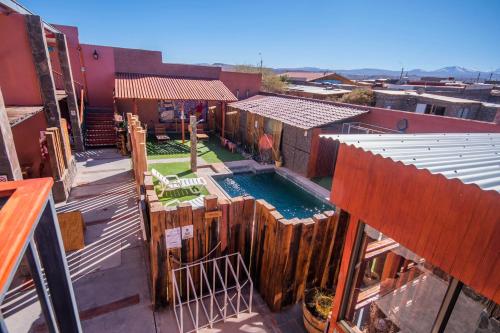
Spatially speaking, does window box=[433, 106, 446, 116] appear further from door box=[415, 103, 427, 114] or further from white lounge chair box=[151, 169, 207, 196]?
white lounge chair box=[151, 169, 207, 196]

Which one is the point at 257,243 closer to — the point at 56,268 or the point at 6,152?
the point at 56,268

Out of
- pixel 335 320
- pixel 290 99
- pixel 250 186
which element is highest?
pixel 290 99

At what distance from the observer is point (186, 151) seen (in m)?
→ 17.0

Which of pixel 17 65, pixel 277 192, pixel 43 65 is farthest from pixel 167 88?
pixel 277 192

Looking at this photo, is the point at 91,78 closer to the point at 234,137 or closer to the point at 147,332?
the point at 234,137

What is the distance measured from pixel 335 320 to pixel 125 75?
2071cm

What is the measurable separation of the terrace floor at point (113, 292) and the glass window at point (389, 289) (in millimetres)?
1557

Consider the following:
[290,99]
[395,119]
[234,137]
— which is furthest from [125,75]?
[395,119]

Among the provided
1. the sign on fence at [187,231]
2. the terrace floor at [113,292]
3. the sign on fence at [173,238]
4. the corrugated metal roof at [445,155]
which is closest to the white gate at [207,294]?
the terrace floor at [113,292]

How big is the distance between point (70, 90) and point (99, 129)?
135 inches

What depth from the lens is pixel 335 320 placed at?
3965mm

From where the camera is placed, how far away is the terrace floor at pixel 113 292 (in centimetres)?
483

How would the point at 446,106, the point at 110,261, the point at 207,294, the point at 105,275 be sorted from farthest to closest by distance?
the point at 446,106
the point at 110,261
the point at 105,275
the point at 207,294

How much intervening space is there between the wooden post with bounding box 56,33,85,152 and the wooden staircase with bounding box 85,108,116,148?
983mm
